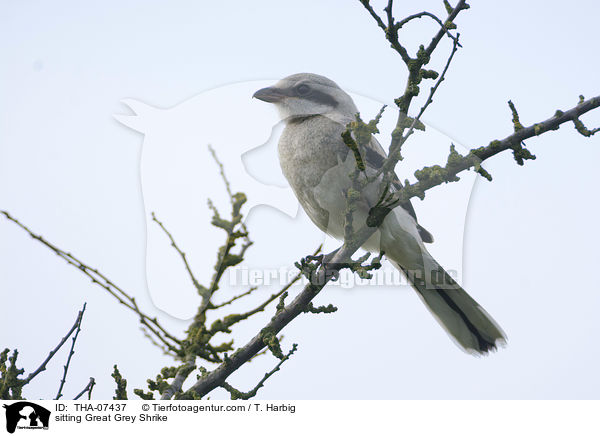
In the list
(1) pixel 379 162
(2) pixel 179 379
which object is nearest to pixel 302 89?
(1) pixel 379 162

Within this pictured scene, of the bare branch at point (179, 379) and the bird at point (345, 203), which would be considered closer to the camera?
the bare branch at point (179, 379)

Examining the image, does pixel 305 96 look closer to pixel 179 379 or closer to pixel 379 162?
pixel 379 162

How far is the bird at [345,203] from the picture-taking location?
430 cm

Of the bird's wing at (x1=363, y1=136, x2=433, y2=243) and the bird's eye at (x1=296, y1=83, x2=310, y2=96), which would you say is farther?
the bird's eye at (x1=296, y1=83, x2=310, y2=96)

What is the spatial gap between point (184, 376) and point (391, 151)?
5.16ft

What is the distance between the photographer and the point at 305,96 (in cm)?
495

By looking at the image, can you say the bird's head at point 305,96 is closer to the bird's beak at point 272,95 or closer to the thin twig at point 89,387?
the bird's beak at point 272,95

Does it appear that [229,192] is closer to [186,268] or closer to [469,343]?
[186,268]

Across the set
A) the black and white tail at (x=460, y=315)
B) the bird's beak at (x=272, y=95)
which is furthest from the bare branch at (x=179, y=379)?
the bird's beak at (x=272, y=95)

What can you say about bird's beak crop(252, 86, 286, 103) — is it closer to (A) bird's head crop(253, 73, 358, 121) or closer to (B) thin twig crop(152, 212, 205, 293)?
(A) bird's head crop(253, 73, 358, 121)

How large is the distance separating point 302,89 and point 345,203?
124 centimetres

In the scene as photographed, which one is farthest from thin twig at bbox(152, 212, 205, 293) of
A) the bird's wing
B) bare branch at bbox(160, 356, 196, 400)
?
the bird's wing

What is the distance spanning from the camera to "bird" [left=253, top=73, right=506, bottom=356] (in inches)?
169

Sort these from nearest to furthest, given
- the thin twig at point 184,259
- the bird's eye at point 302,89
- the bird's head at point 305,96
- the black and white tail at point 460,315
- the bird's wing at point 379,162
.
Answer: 1. the thin twig at point 184,259
2. the bird's wing at point 379,162
3. the black and white tail at point 460,315
4. the bird's head at point 305,96
5. the bird's eye at point 302,89
